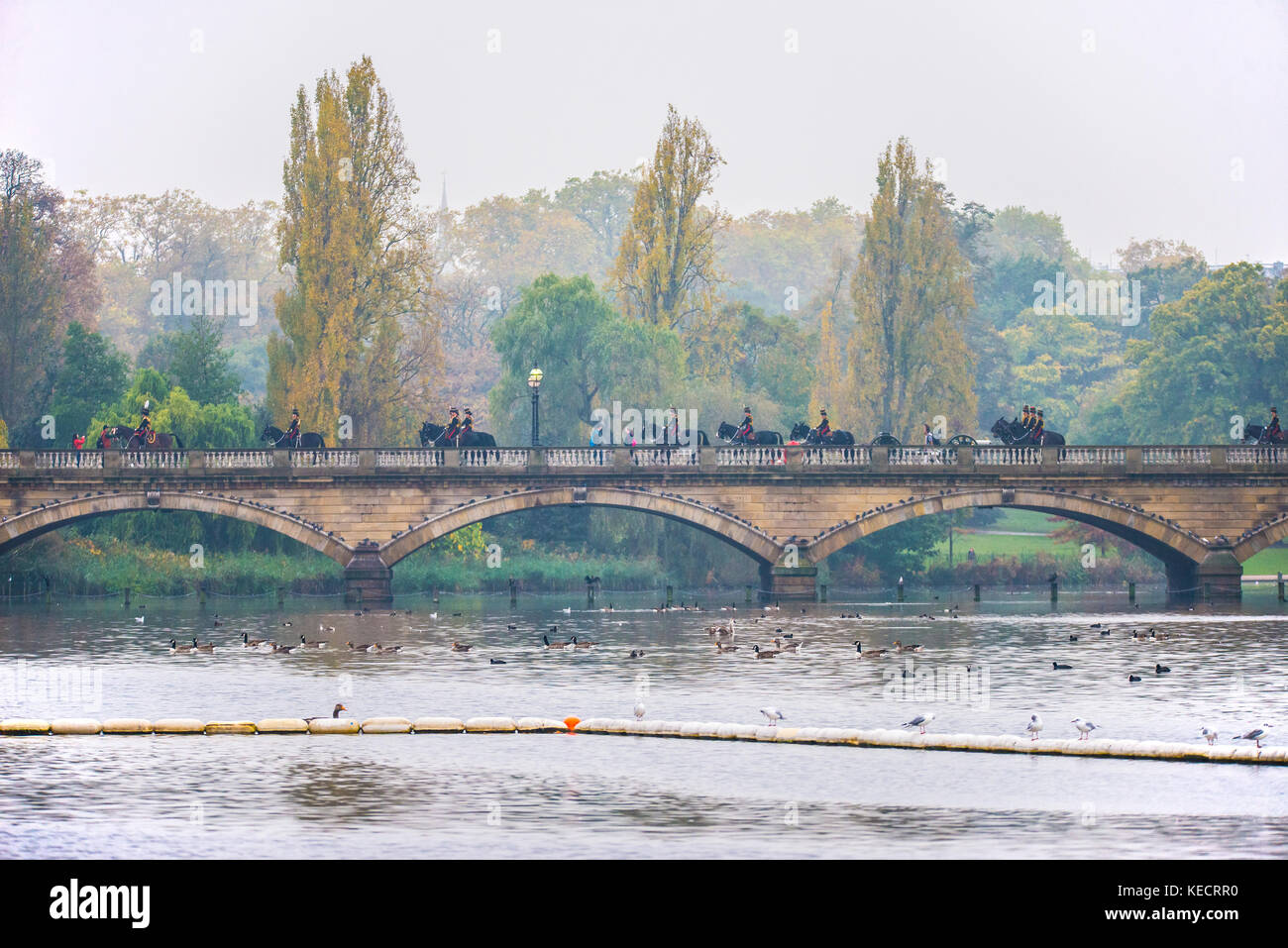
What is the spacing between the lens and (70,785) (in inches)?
1291

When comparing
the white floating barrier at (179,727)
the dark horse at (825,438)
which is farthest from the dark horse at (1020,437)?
the white floating barrier at (179,727)

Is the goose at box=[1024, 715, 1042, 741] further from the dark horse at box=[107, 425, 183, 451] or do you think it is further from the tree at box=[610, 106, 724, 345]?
the tree at box=[610, 106, 724, 345]

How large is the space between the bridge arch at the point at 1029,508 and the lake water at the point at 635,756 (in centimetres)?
851

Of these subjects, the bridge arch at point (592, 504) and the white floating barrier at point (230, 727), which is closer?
the white floating barrier at point (230, 727)

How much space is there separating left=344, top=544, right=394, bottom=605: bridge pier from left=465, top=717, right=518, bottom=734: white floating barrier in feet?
115

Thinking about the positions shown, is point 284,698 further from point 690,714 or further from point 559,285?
point 559,285

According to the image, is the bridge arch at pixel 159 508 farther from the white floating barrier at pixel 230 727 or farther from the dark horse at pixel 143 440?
the white floating barrier at pixel 230 727

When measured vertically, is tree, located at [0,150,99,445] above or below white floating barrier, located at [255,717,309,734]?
above

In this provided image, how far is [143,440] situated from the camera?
241 feet

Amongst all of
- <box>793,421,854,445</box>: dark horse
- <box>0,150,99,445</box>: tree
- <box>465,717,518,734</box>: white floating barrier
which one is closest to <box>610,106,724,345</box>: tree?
<box>793,421,854,445</box>: dark horse

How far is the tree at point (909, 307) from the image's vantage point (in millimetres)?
93938

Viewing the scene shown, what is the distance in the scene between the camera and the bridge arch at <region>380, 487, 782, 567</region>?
241 feet
